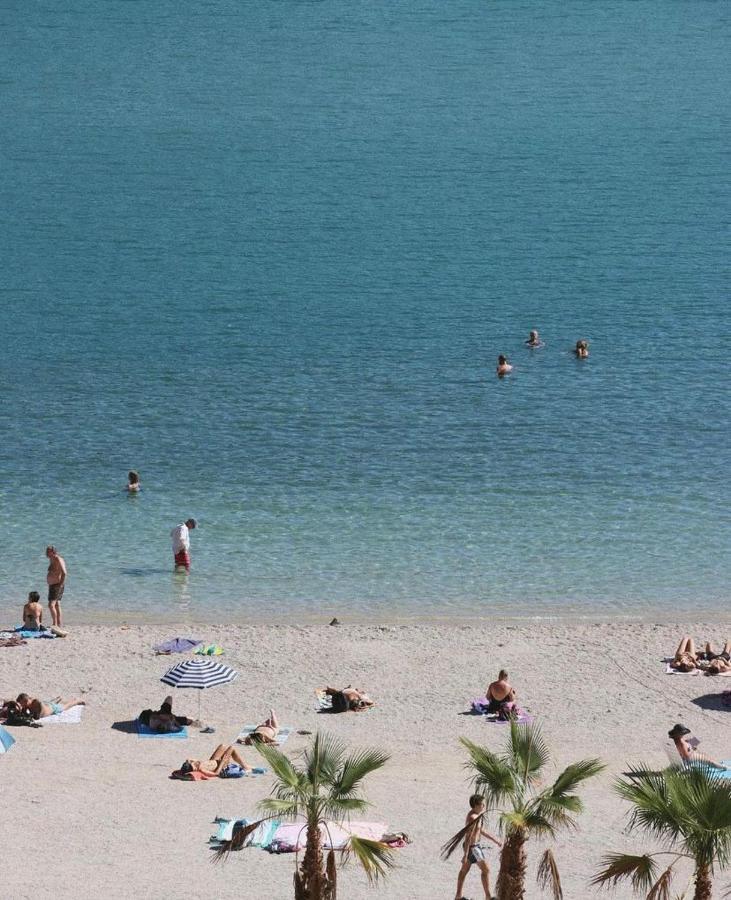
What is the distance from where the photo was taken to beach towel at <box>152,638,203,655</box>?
78.9 ft

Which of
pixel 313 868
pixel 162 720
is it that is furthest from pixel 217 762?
pixel 313 868

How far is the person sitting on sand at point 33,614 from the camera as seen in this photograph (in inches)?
981

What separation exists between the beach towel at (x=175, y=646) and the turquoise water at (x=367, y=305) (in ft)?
8.01

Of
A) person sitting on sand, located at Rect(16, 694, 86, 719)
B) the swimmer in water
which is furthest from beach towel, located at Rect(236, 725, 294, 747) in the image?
the swimmer in water

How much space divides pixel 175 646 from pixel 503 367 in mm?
19413

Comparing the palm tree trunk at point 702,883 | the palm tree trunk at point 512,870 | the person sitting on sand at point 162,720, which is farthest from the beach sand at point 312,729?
the palm tree trunk at point 702,883

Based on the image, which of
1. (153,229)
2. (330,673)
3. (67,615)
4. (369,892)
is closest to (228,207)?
(153,229)

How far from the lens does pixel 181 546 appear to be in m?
28.4

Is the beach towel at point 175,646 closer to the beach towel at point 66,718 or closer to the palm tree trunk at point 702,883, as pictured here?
the beach towel at point 66,718

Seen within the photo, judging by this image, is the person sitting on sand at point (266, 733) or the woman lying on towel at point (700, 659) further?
the woman lying on towel at point (700, 659)

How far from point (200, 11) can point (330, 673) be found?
2727 inches

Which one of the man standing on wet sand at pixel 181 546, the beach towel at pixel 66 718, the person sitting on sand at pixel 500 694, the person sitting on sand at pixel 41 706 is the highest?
the man standing on wet sand at pixel 181 546

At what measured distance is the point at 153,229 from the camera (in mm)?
56906

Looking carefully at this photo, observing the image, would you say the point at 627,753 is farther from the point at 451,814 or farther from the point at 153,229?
the point at 153,229
